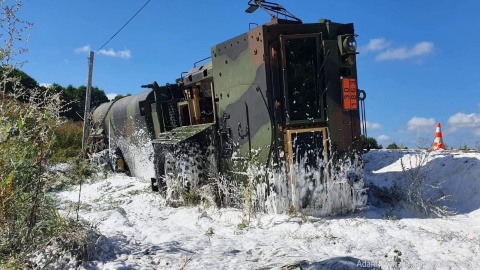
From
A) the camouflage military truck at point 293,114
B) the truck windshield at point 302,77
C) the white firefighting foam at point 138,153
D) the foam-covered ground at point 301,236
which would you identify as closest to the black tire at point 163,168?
the foam-covered ground at point 301,236

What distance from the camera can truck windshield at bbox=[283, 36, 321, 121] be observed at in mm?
6145

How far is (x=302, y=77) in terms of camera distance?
20.4 ft

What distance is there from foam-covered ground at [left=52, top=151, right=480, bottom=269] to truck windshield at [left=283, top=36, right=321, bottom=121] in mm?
1487

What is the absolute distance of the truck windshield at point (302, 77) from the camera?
242 inches

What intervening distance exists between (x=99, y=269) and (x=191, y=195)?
311cm

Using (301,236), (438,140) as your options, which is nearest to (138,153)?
(301,236)

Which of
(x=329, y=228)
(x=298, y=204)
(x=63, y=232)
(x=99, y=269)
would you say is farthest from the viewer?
(x=298, y=204)

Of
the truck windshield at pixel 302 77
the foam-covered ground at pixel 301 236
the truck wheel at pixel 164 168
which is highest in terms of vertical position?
the truck windshield at pixel 302 77

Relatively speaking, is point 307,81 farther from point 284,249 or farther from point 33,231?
point 33,231

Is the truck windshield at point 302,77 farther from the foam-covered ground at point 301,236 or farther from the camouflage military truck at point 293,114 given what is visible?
the foam-covered ground at point 301,236

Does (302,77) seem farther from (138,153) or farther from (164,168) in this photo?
(138,153)

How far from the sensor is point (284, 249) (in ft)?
14.0

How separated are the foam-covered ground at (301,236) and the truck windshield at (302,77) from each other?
4.88ft

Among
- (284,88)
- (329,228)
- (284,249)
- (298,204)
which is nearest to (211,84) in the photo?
(284,88)
